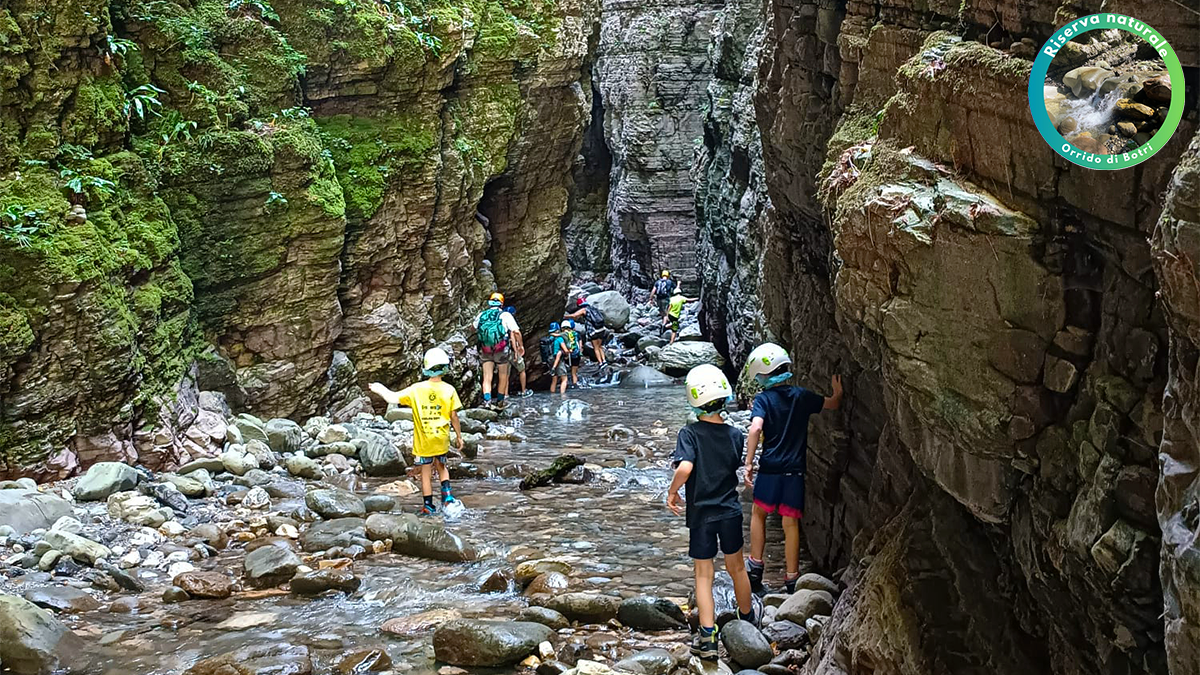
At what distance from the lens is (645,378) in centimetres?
2470

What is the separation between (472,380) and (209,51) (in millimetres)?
8591

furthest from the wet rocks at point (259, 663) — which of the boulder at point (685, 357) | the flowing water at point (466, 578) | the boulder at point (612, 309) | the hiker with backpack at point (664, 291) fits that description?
the hiker with backpack at point (664, 291)

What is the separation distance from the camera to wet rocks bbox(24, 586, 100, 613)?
24.1ft

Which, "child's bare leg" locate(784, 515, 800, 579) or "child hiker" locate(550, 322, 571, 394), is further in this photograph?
"child hiker" locate(550, 322, 571, 394)

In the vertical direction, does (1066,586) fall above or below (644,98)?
below

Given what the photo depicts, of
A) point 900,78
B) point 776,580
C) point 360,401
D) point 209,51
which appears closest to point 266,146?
point 209,51

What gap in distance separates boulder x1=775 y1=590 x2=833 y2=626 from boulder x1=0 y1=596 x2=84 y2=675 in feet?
16.1

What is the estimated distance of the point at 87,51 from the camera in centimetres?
1130

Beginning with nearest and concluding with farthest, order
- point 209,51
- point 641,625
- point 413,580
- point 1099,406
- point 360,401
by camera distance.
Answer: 1. point 1099,406
2. point 641,625
3. point 413,580
4. point 209,51
5. point 360,401

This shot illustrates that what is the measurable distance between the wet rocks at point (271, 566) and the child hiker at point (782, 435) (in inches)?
155

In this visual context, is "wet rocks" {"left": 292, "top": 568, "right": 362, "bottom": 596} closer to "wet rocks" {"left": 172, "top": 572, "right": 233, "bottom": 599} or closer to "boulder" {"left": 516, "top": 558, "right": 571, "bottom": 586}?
"wet rocks" {"left": 172, "top": 572, "right": 233, "bottom": 599}

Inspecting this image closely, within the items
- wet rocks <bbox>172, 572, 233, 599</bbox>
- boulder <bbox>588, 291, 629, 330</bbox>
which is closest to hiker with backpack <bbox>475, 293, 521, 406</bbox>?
wet rocks <bbox>172, 572, 233, 599</bbox>

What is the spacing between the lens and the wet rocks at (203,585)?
7.92 meters

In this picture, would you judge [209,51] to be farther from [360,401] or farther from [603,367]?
[603,367]
